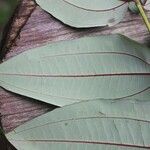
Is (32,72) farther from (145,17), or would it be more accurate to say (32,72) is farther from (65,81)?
(145,17)

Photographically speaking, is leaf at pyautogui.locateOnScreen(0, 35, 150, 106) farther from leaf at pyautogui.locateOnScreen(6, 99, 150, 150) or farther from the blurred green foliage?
the blurred green foliage

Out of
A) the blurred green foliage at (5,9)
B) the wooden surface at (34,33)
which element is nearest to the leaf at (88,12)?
Answer: the wooden surface at (34,33)

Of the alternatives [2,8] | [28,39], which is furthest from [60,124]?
[2,8]

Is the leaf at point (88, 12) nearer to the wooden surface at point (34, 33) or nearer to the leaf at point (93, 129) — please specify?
the wooden surface at point (34, 33)

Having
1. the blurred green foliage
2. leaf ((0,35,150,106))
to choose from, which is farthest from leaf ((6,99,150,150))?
the blurred green foliage

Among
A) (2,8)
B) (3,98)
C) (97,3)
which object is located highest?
(97,3)

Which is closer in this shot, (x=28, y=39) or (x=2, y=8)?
(x=28, y=39)

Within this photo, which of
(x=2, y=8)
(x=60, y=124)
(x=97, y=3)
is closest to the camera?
(x=60, y=124)

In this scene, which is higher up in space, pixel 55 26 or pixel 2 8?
pixel 55 26
